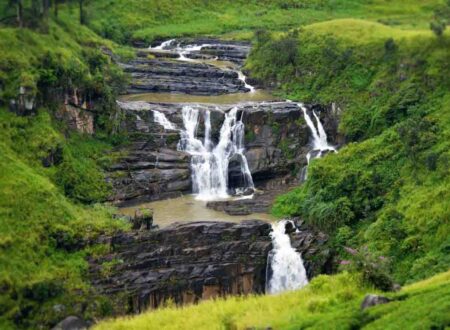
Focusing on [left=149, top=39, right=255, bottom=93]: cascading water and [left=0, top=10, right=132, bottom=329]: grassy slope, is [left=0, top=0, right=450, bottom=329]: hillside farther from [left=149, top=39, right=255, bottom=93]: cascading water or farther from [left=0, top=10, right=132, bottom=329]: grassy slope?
[left=149, top=39, right=255, bottom=93]: cascading water

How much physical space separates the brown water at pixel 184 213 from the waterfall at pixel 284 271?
4331 mm

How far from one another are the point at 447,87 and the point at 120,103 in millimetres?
25728

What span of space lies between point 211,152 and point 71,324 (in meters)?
20.7

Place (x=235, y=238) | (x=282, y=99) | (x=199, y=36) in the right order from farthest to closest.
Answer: (x=199, y=36) < (x=282, y=99) < (x=235, y=238)

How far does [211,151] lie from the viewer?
48.8 meters

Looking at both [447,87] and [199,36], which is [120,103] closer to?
[447,87]

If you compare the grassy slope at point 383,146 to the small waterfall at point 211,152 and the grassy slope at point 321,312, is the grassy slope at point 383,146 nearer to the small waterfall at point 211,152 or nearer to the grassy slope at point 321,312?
the small waterfall at point 211,152

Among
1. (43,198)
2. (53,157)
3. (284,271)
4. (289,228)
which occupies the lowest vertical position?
(284,271)

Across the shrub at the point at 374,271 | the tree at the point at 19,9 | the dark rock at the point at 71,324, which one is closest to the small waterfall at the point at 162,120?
the tree at the point at 19,9

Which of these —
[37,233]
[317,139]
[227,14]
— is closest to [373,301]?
[37,233]

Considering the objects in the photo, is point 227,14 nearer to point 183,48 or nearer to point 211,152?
point 183,48

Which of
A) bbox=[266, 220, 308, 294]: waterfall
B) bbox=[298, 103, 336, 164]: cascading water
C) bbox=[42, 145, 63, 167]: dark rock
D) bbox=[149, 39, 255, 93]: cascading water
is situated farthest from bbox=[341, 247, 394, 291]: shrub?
bbox=[149, 39, 255, 93]: cascading water

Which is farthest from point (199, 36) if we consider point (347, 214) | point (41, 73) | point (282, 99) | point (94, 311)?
point (94, 311)

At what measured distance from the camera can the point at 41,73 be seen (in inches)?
1758
